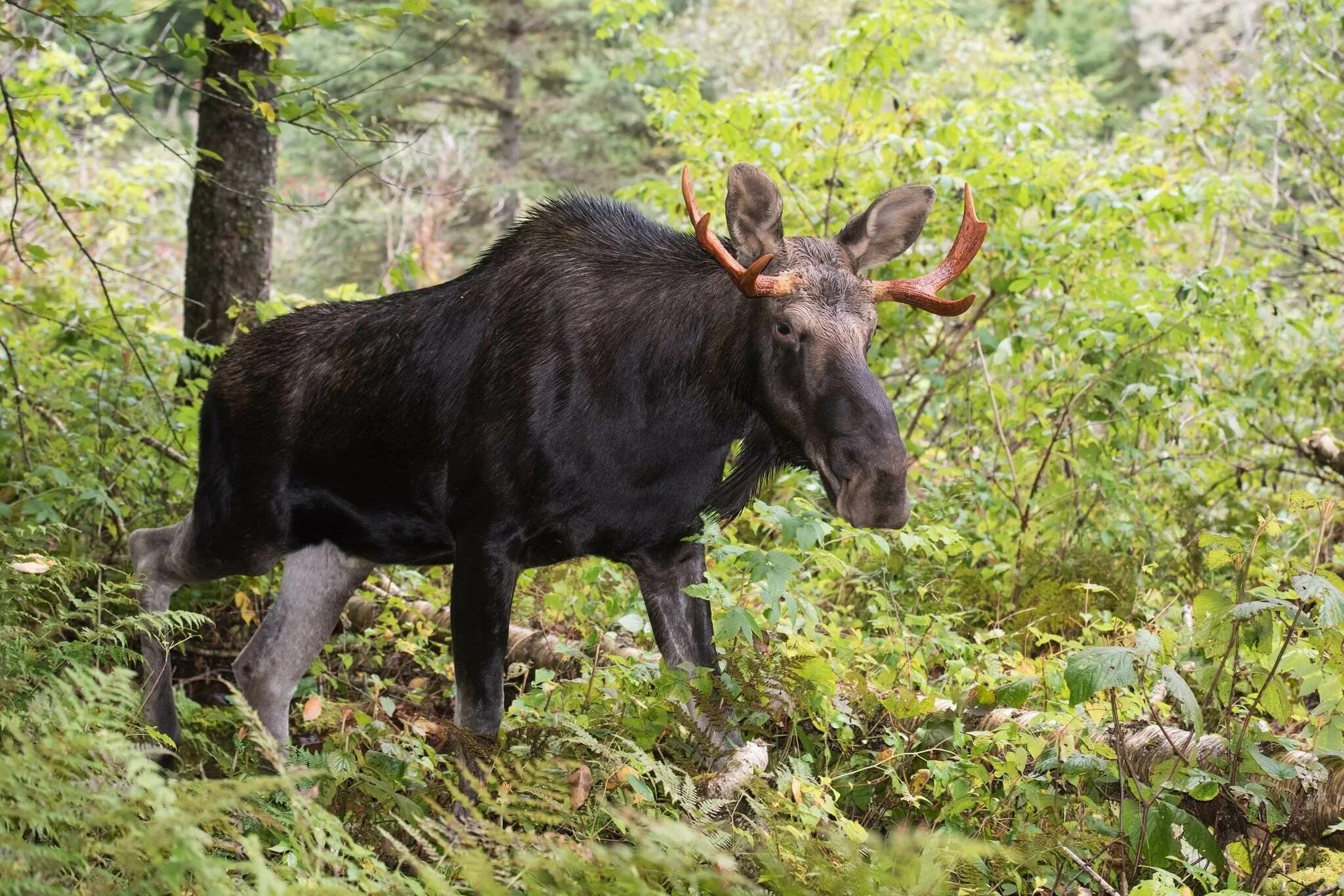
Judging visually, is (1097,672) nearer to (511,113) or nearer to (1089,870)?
(1089,870)

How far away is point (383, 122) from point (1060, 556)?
4.23 m

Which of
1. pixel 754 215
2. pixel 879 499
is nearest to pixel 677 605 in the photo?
pixel 879 499

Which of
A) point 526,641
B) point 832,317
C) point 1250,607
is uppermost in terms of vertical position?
point 832,317

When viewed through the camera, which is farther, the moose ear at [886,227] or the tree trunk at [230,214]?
the tree trunk at [230,214]

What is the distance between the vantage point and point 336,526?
5.14 metres

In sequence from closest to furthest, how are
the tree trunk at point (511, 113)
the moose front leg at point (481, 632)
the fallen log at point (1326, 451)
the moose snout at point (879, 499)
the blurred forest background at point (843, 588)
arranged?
the blurred forest background at point (843, 588) → the moose snout at point (879, 499) → the moose front leg at point (481, 632) → the fallen log at point (1326, 451) → the tree trunk at point (511, 113)

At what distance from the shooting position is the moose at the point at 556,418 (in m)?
4.13

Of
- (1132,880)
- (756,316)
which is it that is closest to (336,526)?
(756,316)

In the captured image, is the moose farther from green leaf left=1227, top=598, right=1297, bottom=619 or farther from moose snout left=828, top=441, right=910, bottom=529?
green leaf left=1227, top=598, right=1297, bottom=619

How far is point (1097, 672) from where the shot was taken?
127 inches

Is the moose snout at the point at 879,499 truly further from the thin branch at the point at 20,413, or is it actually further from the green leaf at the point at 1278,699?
the thin branch at the point at 20,413

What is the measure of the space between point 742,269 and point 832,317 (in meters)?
0.35

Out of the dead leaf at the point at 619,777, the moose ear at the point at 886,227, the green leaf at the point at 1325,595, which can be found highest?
the moose ear at the point at 886,227

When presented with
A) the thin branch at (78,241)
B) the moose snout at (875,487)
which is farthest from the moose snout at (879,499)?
the thin branch at (78,241)
